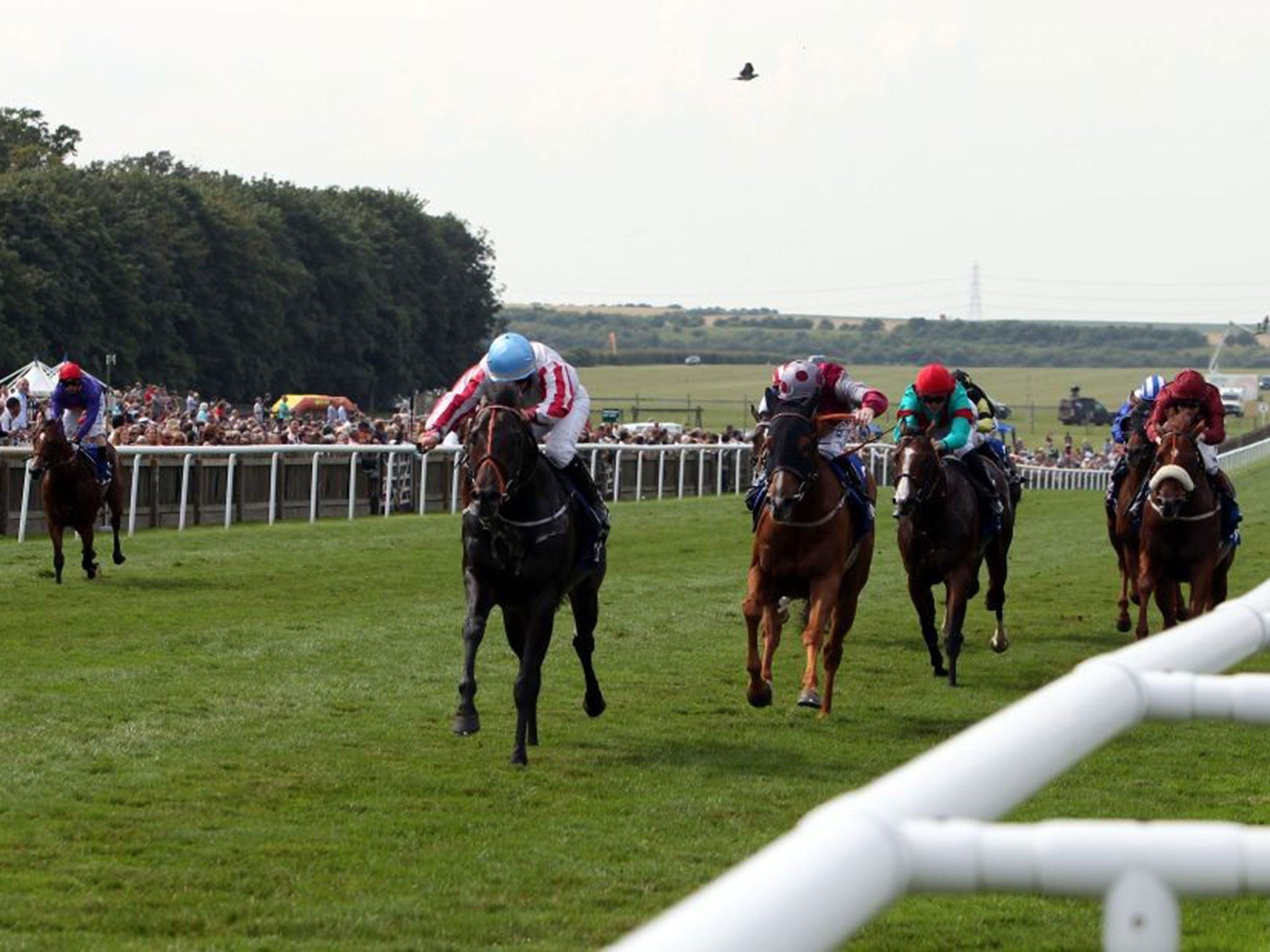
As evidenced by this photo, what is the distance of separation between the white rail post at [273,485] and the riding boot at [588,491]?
1511cm

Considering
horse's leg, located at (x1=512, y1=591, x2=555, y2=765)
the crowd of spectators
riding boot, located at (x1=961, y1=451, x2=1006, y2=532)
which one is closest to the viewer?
horse's leg, located at (x1=512, y1=591, x2=555, y2=765)

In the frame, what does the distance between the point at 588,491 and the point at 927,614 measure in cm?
321

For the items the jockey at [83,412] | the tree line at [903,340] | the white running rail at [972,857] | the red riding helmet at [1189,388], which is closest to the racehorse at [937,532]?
the red riding helmet at [1189,388]

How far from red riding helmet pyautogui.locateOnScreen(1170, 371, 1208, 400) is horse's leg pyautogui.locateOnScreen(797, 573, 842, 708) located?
111 inches

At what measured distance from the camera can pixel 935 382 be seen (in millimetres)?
11977

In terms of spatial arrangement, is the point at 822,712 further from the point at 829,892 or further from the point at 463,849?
the point at 829,892

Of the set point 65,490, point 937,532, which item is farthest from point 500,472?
point 65,490

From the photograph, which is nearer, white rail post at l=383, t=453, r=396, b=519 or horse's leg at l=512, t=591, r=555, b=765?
horse's leg at l=512, t=591, r=555, b=765

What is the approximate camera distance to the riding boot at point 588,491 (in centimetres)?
955

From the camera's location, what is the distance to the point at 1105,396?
11675 cm

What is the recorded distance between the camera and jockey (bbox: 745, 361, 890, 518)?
10.5 meters

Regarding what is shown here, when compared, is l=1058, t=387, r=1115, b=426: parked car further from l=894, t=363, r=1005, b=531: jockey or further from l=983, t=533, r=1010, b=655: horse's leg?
l=894, t=363, r=1005, b=531: jockey

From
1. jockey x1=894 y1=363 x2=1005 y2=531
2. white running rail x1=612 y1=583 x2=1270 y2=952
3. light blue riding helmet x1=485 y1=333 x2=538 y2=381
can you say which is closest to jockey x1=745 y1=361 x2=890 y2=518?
jockey x1=894 y1=363 x2=1005 y2=531

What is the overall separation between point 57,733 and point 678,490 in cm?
2621
